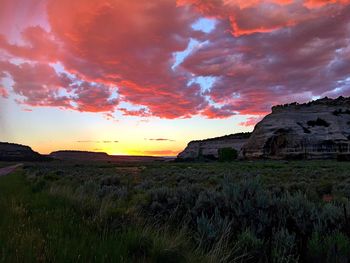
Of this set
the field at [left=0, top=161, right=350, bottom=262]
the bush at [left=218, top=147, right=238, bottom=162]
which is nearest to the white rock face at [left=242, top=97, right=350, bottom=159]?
the bush at [left=218, top=147, right=238, bottom=162]

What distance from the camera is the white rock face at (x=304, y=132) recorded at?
86062 mm

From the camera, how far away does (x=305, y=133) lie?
8975 centimetres

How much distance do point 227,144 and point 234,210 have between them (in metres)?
128

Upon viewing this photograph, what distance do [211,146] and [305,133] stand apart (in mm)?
50929

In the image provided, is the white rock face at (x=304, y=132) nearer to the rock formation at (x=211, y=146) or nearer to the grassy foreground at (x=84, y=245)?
the rock formation at (x=211, y=146)

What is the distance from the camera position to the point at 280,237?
518 centimetres

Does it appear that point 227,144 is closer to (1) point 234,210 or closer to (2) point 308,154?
(2) point 308,154

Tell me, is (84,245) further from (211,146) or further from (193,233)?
(211,146)

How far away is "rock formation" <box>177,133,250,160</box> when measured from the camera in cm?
13038

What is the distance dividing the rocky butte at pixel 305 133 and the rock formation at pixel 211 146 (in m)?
27.8

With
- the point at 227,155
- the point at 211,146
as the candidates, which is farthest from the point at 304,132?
the point at 211,146

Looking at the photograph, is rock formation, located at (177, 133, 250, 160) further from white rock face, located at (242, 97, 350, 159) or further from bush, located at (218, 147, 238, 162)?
bush, located at (218, 147, 238, 162)

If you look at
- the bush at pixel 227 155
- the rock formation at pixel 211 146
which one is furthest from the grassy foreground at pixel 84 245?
the rock formation at pixel 211 146

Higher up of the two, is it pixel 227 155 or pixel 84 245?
pixel 227 155
